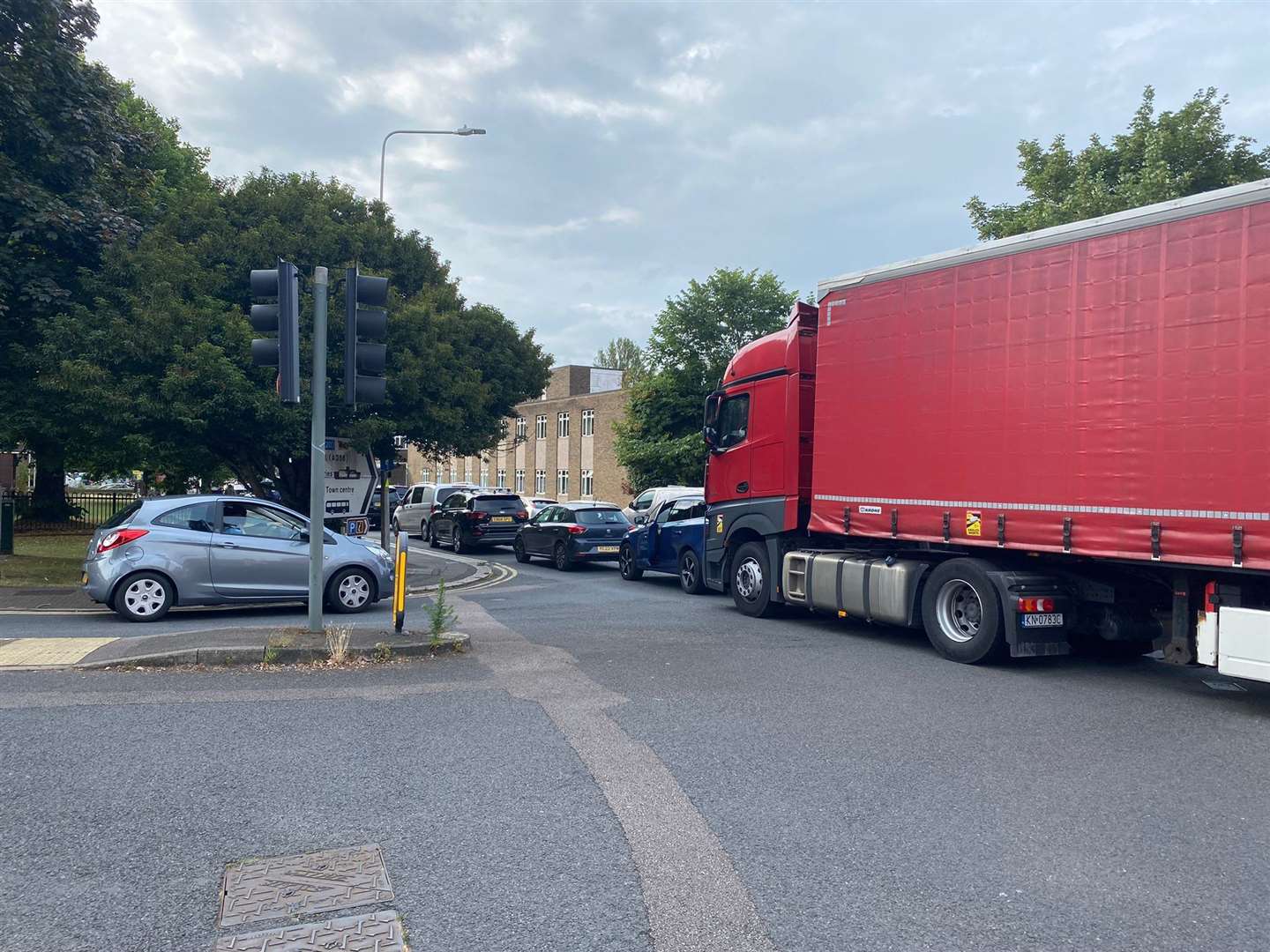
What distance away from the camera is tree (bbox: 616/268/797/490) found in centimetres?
4119

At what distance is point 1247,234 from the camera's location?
7141 mm

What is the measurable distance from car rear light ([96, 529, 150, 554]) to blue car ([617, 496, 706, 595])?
320 inches

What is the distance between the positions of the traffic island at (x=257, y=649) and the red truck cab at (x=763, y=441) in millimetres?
4464

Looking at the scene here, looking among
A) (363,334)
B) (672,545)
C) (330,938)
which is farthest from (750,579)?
(330,938)

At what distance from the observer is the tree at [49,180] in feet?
48.4

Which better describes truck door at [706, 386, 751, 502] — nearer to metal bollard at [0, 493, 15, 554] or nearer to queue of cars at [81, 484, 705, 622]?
queue of cars at [81, 484, 705, 622]

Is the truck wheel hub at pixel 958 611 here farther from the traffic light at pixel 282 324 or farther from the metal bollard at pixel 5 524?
the metal bollard at pixel 5 524

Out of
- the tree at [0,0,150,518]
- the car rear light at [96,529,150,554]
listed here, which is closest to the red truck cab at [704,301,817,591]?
the car rear light at [96,529,150,554]

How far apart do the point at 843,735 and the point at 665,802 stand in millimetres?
1905

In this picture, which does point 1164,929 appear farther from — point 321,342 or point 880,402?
point 321,342

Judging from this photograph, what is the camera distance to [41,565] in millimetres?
17562

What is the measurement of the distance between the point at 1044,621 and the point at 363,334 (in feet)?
22.1

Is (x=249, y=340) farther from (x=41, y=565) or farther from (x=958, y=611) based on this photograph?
(x=958, y=611)

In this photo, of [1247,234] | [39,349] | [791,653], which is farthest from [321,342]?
[39,349]
